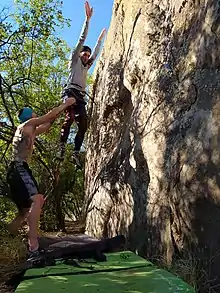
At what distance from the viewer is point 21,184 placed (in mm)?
5215

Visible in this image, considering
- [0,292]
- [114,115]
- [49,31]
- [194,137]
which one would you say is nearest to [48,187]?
[114,115]

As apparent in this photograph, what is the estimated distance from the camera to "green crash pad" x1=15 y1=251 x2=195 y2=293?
10.9ft

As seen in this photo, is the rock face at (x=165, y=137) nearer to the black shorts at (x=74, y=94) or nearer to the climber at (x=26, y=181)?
the black shorts at (x=74, y=94)

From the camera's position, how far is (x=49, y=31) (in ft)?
25.8

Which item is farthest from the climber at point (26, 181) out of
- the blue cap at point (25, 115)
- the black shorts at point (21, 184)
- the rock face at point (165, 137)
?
the rock face at point (165, 137)

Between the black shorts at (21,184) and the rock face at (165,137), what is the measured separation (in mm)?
1393

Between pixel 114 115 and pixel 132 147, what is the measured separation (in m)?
1.86

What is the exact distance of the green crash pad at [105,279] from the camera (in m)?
3.32

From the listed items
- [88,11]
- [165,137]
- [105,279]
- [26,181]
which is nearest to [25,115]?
[26,181]

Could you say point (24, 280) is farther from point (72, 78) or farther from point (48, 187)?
point (48, 187)

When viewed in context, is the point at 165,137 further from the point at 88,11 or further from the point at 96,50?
the point at 96,50

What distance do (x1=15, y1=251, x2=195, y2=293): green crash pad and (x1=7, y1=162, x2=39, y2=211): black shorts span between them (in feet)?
3.90

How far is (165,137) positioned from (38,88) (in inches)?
251

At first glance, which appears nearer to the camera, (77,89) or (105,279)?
(105,279)
